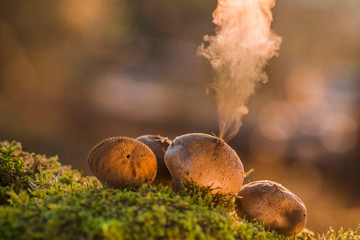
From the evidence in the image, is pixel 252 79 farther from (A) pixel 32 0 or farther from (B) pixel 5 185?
(A) pixel 32 0

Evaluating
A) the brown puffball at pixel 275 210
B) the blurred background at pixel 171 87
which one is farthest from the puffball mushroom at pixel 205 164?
the blurred background at pixel 171 87

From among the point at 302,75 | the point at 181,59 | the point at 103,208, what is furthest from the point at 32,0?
the point at 302,75

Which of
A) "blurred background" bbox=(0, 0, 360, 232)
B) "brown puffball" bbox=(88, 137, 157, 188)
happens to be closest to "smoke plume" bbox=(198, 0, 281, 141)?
"brown puffball" bbox=(88, 137, 157, 188)

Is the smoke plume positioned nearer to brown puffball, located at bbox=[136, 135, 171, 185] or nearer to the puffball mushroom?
the puffball mushroom

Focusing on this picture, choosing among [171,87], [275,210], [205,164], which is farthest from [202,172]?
[171,87]

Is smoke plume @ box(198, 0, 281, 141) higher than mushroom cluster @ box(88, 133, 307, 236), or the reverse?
smoke plume @ box(198, 0, 281, 141)

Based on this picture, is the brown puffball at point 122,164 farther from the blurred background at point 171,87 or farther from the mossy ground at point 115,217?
the blurred background at point 171,87

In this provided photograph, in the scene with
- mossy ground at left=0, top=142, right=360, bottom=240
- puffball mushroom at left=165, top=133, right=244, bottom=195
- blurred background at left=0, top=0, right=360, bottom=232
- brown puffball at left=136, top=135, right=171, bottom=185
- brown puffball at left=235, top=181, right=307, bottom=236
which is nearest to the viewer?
mossy ground at left=0, top=142, right=360, bottom=240
